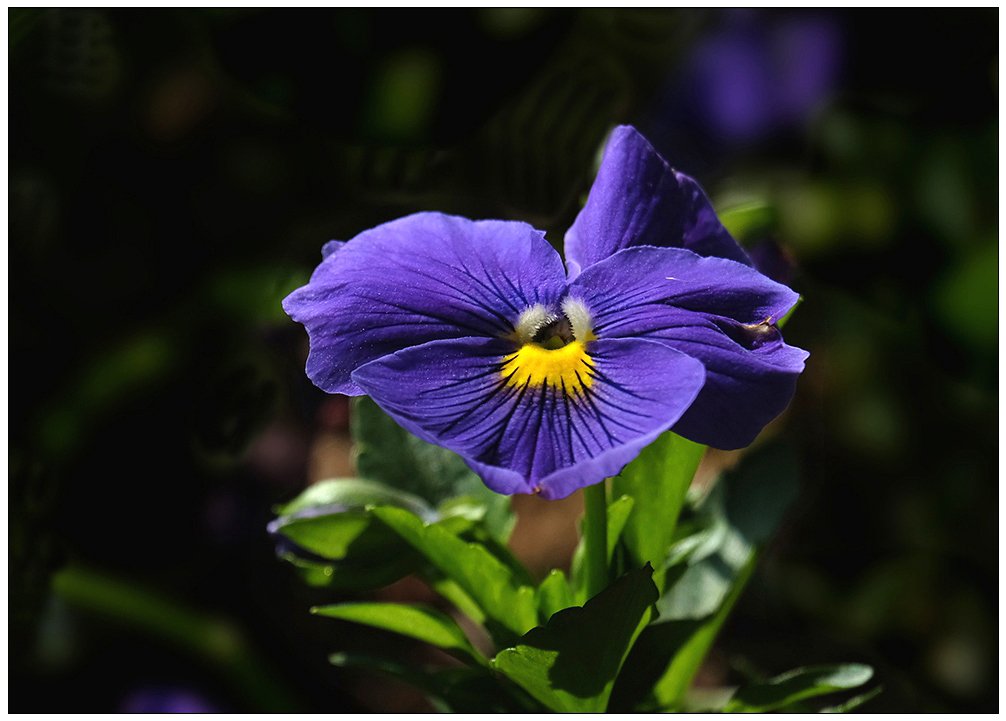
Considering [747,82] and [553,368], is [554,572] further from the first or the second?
[747,82]

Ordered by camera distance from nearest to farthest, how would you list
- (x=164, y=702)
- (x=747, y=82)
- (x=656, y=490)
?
(x=656, y=490) → (x=164, y=702) → (x=747, y=82)

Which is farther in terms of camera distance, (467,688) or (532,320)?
(467,688)

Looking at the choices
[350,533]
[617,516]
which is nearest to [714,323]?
[617,516]

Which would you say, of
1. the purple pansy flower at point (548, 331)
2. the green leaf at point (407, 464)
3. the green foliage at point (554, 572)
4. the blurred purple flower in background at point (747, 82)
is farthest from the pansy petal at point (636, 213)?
the blurred purple flower in background at point (747, 82)

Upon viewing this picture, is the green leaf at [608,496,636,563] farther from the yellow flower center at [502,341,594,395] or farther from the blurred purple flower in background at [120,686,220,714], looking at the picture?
the blurred purple flower in background at [120,686,220,714]

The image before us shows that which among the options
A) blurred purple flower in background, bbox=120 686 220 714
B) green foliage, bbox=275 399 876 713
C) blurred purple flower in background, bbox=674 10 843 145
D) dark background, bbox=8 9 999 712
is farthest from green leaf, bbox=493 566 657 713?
blurred purple flower in background, bbox=674 10 843 145

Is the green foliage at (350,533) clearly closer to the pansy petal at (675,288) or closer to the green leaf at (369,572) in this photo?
the green leaf at (369,572)

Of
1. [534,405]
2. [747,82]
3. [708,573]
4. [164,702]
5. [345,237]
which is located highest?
[747,82]
